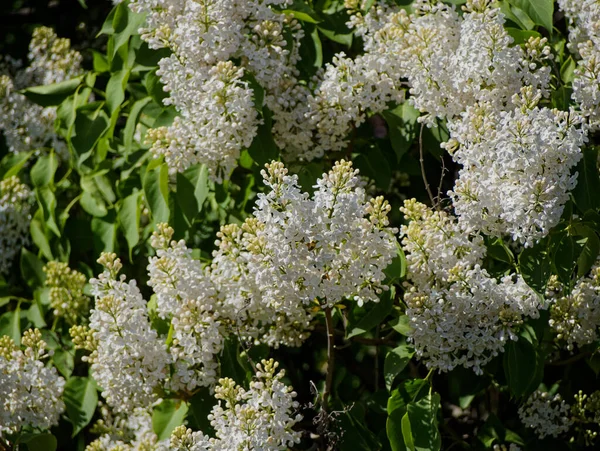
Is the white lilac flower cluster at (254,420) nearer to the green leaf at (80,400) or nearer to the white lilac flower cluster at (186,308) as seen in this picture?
the white lilac flower cluster at (186,308)

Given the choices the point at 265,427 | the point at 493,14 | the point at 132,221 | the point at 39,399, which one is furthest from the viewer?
the point at 132,221

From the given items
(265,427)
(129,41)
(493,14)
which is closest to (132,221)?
(129,41)

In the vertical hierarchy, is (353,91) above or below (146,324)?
above

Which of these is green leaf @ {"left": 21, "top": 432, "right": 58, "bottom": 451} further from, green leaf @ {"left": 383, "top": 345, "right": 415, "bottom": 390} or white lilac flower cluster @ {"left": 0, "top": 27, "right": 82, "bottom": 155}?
white lilac flower cluster @ {"left": 0, "top": 27, "right": 82, "bottom": 155}

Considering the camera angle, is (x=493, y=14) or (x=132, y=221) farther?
(x=132, y=221)

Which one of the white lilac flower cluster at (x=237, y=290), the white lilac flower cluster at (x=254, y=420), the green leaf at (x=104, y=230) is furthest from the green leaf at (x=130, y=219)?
the white lilac flower cluster at (x=254, y=420)

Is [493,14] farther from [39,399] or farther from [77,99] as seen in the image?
[39,399]

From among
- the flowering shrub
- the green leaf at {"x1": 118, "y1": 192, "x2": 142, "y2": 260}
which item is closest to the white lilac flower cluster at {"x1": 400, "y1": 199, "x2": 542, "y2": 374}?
the flowering shrub
